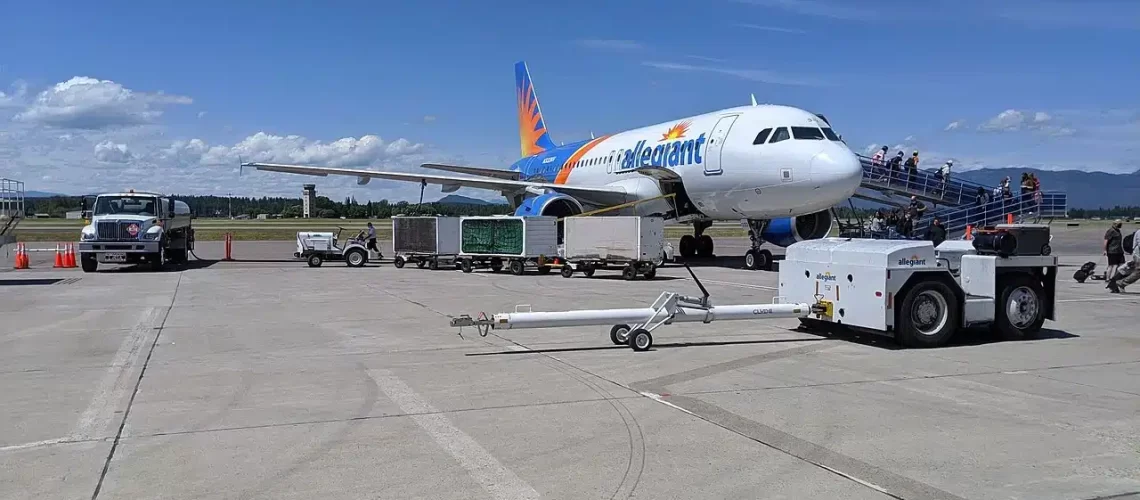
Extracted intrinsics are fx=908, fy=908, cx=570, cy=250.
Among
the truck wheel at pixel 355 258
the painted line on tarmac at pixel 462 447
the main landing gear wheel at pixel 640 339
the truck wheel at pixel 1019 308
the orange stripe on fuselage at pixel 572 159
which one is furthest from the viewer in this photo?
the orange stripe on fuselage at pixel 572 159

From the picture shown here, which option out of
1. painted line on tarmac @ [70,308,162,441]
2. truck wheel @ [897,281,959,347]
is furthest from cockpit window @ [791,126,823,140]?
painted line on tarmac @ [70,308,162,441]

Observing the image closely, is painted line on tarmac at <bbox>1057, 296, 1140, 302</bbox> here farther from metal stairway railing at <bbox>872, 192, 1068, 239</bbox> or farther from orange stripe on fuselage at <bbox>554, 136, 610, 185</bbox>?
orange stripe on fuselage at <bbox>554, 136, 610, 185</bbox>

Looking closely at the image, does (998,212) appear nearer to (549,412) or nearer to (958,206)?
(958,206)

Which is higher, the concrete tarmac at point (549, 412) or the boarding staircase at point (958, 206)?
the boarding staircase at point (958, 206)

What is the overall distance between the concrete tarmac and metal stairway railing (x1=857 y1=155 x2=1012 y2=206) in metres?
13.9

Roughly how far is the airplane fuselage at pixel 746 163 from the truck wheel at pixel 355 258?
824cm

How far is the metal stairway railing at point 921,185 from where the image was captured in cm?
2736

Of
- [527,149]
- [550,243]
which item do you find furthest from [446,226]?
[527,149]

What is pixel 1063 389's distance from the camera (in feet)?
27.0

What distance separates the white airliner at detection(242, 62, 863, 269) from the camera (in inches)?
834

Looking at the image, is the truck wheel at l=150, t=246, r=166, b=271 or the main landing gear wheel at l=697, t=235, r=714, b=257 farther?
the main landing gear wheel at l=697, t=235, r=714, b=257

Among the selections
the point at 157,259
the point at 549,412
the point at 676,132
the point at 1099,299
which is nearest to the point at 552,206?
the point at 676,132

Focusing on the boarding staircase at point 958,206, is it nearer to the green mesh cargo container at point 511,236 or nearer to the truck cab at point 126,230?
the green mesh cargo container at point 511,236

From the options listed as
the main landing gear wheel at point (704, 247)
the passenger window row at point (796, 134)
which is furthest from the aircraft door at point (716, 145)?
the main landing gear wheel at point (704, 247)
